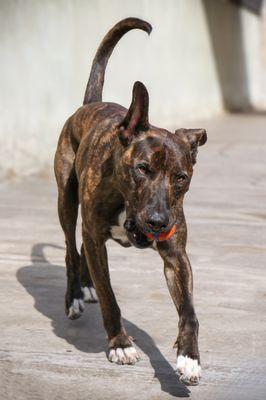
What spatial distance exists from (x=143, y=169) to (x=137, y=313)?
4.90 ft

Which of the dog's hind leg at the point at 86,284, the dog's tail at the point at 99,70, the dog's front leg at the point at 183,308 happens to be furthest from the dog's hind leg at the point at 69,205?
the dog's front leg at the point at 183,308

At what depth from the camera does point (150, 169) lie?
411 cm

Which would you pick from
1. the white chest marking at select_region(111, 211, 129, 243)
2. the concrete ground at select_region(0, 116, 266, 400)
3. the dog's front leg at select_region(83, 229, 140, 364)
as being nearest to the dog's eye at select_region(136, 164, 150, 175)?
the white chest marking at select_region(111, 211, 129, 243)

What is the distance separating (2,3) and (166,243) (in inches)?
238

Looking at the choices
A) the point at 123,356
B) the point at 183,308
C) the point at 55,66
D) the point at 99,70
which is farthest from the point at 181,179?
the point at 55,66

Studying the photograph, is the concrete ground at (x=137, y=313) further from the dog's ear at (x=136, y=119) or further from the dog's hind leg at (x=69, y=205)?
the dog's ear at (x=136, y=119)

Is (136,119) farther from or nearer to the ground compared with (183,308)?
farther from the ground

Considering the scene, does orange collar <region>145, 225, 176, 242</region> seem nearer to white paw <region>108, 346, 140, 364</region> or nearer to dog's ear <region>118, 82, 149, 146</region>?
dog's ear <region>118, 82, 149, 146</region>

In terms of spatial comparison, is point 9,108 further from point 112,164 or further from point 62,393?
point 62,393

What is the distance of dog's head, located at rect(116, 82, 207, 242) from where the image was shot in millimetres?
4027

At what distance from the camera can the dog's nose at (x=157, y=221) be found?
397 centimetres

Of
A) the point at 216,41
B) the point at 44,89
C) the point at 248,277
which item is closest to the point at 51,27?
the point at 44,89

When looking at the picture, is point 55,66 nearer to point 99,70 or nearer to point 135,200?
point 99,70

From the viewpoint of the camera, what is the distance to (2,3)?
9.84 meters
